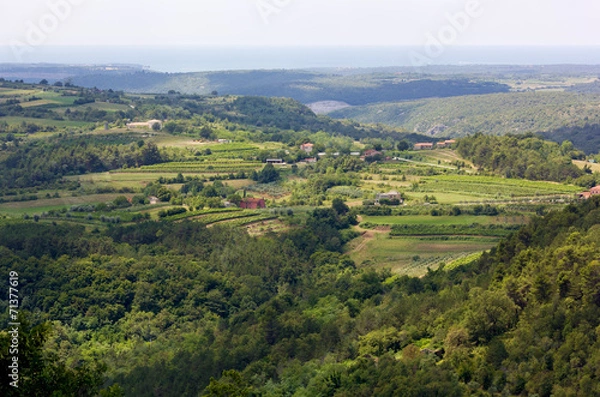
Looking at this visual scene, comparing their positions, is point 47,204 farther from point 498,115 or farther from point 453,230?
point 498,115

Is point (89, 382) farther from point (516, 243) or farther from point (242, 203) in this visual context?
point (242, 203)

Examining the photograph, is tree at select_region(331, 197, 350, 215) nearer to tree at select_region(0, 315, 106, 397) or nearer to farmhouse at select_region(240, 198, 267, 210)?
farmhouse at select_region(240, 198, 267, 210)

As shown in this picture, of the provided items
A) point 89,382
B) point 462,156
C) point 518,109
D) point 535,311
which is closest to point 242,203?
point 462,156

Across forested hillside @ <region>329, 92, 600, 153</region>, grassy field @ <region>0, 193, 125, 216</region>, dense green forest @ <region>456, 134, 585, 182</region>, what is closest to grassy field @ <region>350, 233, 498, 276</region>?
grassy field @ <region>0, 193, 125, 216</region>

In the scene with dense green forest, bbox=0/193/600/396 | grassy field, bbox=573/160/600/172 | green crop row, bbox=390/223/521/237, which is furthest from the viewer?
grassy field, bbox=573/160/600/172

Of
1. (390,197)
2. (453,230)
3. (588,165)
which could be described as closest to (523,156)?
(588,165)

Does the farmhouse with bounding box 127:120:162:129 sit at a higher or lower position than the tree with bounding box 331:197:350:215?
higher

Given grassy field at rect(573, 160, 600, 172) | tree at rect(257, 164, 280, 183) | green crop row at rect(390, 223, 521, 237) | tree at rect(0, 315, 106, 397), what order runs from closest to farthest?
tree at rect(0, 315, 106, 397), green crop row at rect(390, 223, 521, 237), grassy field at rect(573, 160, 600, 172), tree at rect(257, 164, 280, 183)
